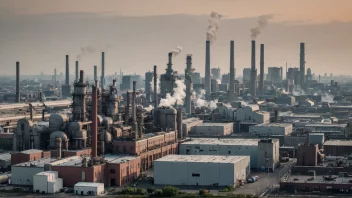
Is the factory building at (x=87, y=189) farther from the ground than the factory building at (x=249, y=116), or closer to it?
closer to it

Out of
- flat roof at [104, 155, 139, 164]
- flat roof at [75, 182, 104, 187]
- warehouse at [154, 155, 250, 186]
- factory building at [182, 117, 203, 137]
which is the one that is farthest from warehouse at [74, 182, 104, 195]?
factory building at [182, 117, 203, 137]

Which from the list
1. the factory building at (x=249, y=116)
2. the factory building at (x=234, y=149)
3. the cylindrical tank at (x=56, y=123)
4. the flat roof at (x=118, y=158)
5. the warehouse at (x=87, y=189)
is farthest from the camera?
the factory building at (x=249, y=116)

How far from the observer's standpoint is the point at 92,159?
124ft

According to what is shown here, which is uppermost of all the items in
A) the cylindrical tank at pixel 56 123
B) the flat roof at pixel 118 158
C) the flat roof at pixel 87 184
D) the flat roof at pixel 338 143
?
the cylindrical tank at pixel 56 123

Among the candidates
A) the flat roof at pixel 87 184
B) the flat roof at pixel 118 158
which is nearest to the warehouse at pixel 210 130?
the flat roof at pixel 118 158

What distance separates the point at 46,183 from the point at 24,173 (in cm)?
261

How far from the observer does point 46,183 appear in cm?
3619

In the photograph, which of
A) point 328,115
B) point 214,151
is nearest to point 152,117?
point 214,151

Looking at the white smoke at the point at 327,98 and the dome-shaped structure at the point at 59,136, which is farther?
the white smoke at the point at 327,98

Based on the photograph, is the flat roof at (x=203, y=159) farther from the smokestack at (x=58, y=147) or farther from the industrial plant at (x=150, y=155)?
the smokestack at (x=58, y=147)

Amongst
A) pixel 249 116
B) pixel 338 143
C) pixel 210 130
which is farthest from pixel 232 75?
pixel 338 143

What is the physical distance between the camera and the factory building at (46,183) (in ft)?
119

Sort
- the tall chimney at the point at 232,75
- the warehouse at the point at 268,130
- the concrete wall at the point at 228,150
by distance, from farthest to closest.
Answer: the tall chimney at the point at 232,75 < the warehouse at the point at 268,130 < the concrete wall at the point at 228,150

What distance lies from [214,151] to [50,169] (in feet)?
43.5
